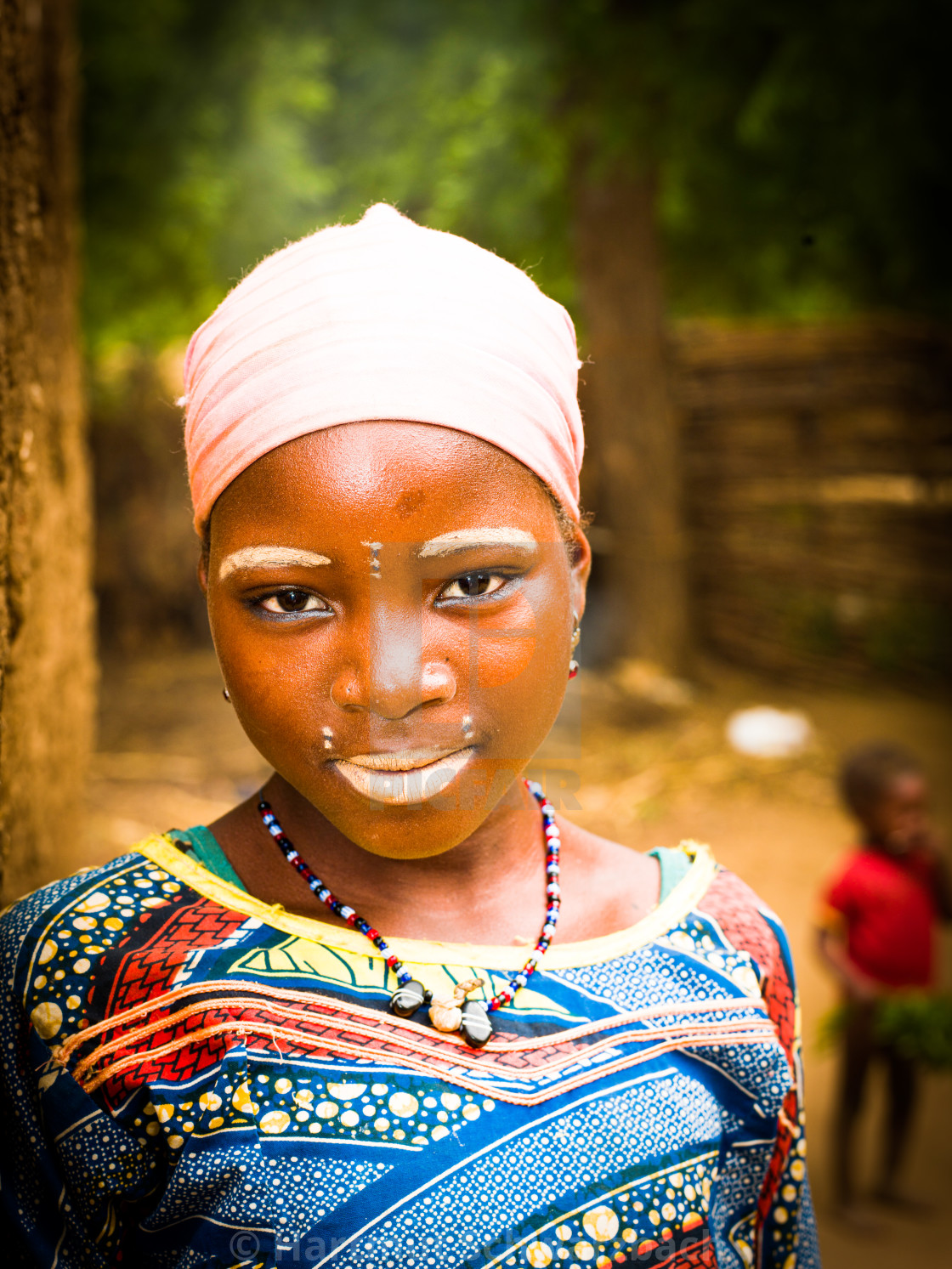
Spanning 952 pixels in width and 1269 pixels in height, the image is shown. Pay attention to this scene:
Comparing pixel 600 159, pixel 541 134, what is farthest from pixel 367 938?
pixel 541 134

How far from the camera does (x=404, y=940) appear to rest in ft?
4.05

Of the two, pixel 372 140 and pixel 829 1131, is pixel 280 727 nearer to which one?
pixel 829 1131

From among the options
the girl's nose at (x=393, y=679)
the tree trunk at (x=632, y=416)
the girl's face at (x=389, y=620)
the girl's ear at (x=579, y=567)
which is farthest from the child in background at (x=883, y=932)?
the tree trunk at (x=632, y=416)

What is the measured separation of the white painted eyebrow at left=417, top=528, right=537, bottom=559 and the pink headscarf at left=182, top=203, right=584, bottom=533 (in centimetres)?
9

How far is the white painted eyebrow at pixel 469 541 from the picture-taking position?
1.08 m

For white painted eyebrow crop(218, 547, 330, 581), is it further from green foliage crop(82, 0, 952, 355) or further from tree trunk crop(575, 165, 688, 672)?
tree trunk crop(575, 165, 688, 672)

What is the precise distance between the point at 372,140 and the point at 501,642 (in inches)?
435

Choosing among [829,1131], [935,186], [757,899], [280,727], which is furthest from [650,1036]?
[935,186]

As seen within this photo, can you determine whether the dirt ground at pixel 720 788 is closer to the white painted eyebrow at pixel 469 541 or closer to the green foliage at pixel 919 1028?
the green foliage at pixel 919 1028

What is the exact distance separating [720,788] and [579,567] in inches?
212

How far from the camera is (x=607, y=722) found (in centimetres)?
760

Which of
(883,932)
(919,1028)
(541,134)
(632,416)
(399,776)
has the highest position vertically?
(541,134)

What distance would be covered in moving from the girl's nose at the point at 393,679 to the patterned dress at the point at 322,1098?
0.32 metres

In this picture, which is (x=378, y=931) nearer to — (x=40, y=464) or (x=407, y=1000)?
(x=407, y=1000)
